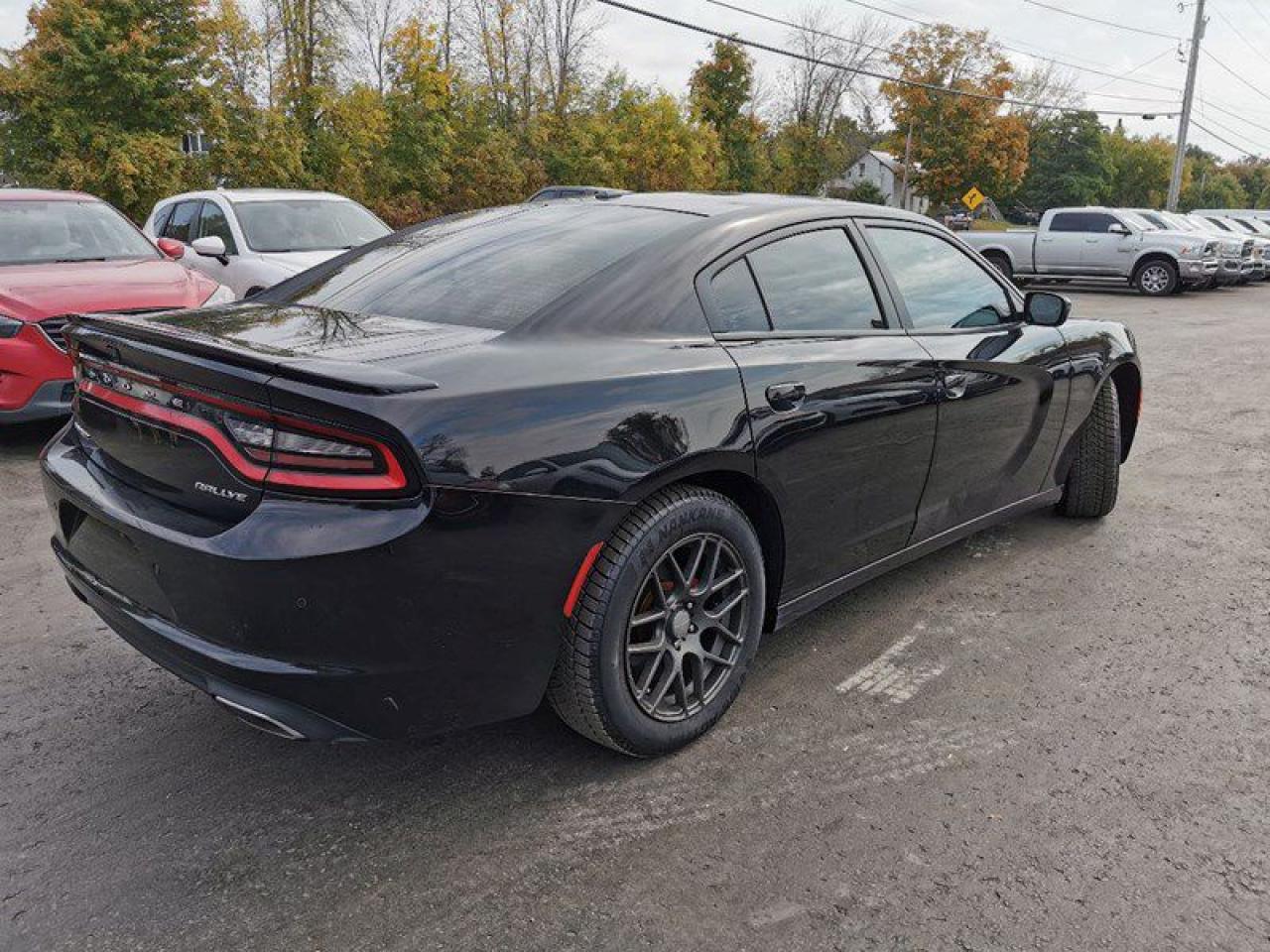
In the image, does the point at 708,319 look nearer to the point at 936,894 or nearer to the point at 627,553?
the point at 627,553

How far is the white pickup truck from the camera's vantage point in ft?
66.4

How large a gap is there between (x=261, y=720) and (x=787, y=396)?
166cm

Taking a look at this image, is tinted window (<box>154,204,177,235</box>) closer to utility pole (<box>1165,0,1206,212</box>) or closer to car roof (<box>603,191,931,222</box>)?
car roof (<box>603,191,931,222</box>)

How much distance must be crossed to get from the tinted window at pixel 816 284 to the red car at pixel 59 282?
4.57 m

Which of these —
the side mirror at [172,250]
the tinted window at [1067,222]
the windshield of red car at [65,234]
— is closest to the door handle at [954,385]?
the windshield of red car at [65,234]

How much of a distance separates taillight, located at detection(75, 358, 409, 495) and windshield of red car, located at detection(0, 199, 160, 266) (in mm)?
5550

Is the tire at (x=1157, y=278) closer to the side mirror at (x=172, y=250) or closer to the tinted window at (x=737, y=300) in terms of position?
the side mirror at (x=172, y=250)

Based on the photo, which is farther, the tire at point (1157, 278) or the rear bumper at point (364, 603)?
the tire at point (1157, 278)

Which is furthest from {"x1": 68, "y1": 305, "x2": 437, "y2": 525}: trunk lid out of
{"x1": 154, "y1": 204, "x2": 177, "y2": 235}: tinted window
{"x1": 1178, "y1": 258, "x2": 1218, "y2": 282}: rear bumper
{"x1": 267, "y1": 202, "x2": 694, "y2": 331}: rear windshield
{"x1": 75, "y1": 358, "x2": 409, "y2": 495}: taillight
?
{"x1": 1178, "y1": 258, "x2": 1218, "y2": 282}: rear bumper

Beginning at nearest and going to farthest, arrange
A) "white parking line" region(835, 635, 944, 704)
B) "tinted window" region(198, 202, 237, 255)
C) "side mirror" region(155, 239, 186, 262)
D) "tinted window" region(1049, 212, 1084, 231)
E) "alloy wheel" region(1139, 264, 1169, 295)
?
"white parking line" region(835, 635, 944, 704)
"side mirror" region(155, 239, 186, 262)
"tinted window" region(198, 202, 237, 255)
"alloy wheel" region(1139, 264, 1169, 295)
"tinted window" region(1049, 212, 1084, 231)

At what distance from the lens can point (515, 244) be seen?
128 inches

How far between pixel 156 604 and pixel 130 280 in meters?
4.81

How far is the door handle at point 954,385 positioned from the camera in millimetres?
3582

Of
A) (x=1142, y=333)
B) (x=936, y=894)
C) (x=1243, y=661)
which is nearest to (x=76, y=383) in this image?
(x=936, y=894)
